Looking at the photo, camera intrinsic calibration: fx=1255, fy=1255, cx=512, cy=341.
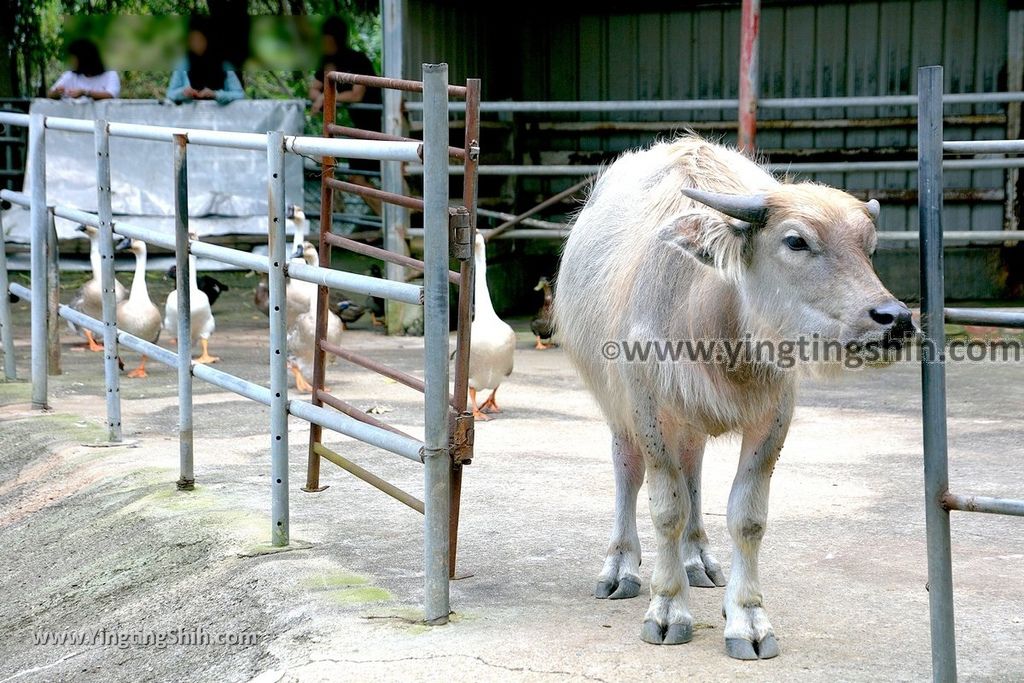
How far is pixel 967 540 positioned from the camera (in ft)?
15.4

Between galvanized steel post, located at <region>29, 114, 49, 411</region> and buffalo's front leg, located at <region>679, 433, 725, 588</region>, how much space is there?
4243 millimetres

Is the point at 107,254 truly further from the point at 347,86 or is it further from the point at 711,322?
the point at 347,86

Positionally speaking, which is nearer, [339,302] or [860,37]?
[339,302]

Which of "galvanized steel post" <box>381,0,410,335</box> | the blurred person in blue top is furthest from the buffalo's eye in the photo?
the blurred person in blue top

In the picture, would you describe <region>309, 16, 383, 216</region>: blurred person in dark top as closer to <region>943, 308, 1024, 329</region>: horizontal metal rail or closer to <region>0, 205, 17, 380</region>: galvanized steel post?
<region>0, 205, 17, 380</region>: galvanized steel post

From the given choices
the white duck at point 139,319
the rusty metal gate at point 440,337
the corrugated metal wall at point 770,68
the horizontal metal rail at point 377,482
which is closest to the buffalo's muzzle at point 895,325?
the rusty metal gate at point 440,337

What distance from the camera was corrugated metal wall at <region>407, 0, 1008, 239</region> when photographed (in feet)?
38.8

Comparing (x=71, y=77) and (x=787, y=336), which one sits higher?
(x=71, y=77)

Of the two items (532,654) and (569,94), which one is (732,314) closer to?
(532,654)

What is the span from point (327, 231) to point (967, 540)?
2722mm

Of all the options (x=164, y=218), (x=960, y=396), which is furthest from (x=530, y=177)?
(x=960, y=396)

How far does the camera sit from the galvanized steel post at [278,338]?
455 centimetres

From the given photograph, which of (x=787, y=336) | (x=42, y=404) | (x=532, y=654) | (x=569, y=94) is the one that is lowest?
(x=532, y=654)

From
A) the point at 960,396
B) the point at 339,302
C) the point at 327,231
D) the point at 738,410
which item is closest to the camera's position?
the point at 738,410
